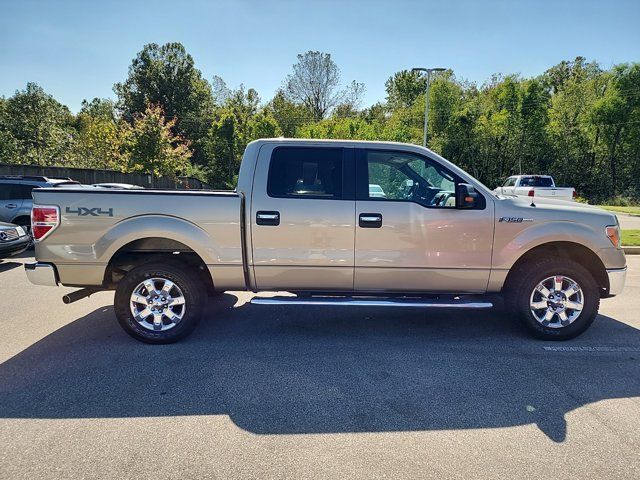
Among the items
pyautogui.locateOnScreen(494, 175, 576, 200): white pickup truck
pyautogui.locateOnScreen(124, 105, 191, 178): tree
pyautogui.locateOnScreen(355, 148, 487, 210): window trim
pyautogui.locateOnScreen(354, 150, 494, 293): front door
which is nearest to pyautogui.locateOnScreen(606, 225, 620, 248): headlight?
pyautogui.locateOnScreen(354, 150, 494, 293): front door

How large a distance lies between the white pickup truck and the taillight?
16.8 metres

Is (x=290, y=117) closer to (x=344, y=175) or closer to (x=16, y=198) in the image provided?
(x=16, y=198)

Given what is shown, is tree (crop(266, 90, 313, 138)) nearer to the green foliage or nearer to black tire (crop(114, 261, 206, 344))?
the green foliage


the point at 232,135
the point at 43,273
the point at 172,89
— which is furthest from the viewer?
the point at 172,89

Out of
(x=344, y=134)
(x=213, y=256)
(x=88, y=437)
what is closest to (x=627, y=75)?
(x=344, y=134)

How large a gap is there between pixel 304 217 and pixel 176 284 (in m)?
1.55

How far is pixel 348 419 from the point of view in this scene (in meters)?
3.09

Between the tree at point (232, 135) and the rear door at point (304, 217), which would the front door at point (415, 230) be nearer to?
the rear door at point (304, 217)

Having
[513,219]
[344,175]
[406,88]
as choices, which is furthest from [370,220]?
[406,88]

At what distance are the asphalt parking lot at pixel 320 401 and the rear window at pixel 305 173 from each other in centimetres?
165

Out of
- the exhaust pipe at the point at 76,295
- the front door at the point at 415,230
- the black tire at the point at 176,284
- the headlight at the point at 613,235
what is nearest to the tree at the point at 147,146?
the exhaust pipe at the point at 76,295

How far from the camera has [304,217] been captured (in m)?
4.30

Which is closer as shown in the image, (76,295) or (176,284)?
(176,284)

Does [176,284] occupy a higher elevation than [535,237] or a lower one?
lower
